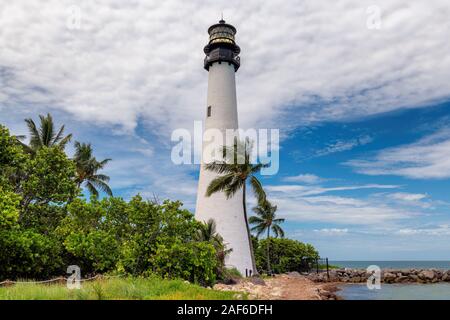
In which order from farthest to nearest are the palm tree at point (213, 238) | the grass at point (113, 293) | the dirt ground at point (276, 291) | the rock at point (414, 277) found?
the rock at point (414, 277)
the palm tree at point (213, 238)
the dirt ground at point (276, 291)
the grass at point (113, 293)

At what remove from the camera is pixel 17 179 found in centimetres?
2141

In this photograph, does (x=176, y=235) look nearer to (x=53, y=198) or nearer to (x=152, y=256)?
(x=152, y=256)

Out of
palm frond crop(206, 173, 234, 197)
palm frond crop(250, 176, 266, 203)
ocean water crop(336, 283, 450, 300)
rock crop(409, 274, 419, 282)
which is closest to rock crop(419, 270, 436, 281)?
rock crop(409, 274, 419, 282)

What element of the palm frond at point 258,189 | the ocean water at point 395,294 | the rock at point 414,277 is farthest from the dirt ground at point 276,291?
the rock at point 414,277

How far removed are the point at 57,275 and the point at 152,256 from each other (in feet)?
21.9

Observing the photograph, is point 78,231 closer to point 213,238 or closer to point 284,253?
point 213,238

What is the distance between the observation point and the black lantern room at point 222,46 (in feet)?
107

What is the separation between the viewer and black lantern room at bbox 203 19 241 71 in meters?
32.5

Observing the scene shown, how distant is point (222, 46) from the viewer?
33.1 metres

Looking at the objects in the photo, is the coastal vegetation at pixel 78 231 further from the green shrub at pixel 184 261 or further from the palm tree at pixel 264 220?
the palm tree at pixel 264 220

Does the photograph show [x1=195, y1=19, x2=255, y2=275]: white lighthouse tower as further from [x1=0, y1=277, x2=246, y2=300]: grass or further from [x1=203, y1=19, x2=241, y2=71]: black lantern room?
[x1=0, y1=277, x2=246, y2=300]: grass

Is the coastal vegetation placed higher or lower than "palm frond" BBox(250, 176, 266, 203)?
lower

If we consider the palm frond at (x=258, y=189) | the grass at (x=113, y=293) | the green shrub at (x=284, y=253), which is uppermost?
the palm frond at (x=258, y=189)
